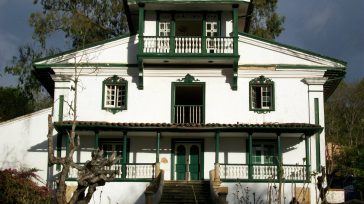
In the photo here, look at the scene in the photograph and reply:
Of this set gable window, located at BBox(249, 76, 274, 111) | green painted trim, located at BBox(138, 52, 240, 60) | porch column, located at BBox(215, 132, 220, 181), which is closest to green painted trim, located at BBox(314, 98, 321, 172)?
gable window, located at BBox(249, 76, 274, 111)

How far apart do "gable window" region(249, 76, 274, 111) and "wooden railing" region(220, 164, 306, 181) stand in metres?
2.98

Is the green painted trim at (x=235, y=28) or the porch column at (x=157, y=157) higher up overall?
the green painted trim at (x=235, y=28)

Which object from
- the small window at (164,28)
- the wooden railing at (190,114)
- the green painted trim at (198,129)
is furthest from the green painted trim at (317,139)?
the small window at (164,28)

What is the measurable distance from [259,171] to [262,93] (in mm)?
3759

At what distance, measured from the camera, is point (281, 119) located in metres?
25.5

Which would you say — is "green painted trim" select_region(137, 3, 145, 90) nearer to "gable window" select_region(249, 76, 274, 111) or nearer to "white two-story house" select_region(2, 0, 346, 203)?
"white two-story house" select_region(2, 0, 346, 203)

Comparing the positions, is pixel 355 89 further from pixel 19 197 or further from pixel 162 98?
pixel 19 197

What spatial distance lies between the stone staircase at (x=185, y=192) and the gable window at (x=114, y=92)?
14.6ft

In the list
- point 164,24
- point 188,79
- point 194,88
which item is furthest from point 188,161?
point 164,24

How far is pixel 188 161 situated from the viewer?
1005 inches

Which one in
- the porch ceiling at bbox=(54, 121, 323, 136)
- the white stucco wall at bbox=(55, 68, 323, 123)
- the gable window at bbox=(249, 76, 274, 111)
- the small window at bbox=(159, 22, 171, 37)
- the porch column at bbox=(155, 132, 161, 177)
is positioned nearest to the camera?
the porch column at bbox=(155, 132, 161, 177)

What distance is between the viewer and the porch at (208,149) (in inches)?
945

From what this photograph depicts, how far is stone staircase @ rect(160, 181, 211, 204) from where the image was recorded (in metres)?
21.9

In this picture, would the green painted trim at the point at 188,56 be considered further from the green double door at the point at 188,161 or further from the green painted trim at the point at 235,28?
the green double door at the point at 188,161
